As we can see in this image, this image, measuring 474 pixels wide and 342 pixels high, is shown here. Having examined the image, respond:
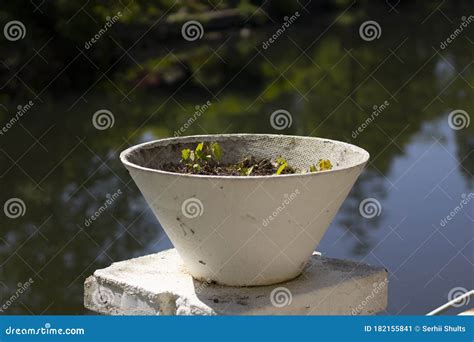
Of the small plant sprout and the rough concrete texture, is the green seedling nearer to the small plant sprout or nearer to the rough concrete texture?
the small plant sprout

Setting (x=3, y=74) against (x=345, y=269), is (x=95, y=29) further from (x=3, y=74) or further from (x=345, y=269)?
(x=345, y=269)

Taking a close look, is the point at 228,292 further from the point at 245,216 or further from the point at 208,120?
the point at 208,120

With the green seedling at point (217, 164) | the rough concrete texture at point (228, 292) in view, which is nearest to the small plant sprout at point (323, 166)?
the green seedling at point (217, 164)

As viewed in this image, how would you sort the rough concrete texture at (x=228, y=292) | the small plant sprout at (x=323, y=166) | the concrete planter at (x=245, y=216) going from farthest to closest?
1. the small plant sprout at (x=323, y=166)
2. the rough concrete texture at (x=228, y=292)
3. the concrete planter at (x=245, y=216)

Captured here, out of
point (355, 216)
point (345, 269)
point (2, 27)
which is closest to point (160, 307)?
point (345, 269)

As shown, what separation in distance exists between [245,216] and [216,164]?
736mm

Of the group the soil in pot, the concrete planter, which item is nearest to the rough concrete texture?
the concrete planter

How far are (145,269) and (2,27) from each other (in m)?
10.6

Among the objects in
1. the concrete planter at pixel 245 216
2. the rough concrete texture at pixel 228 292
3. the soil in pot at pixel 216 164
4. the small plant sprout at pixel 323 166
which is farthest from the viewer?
the soil in pot at pixel 216 164

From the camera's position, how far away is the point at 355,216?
7.54m

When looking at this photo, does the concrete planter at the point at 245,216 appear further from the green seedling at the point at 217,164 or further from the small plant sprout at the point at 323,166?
the green seedling at the point at 217,164

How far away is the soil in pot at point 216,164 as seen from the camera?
349cm

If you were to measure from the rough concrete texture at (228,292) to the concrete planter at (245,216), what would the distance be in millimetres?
82

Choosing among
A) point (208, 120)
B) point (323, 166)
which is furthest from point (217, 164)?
point (208, 120)
